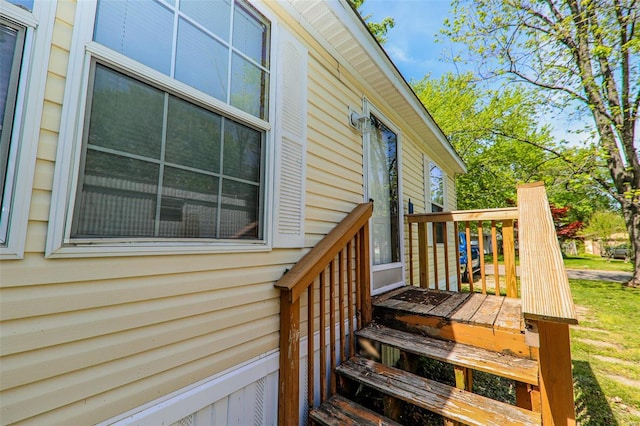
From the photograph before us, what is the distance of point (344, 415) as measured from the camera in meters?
1.79

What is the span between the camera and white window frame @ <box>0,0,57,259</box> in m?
0.97

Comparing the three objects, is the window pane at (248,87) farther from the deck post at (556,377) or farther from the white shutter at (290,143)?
the deck post at (556,377)

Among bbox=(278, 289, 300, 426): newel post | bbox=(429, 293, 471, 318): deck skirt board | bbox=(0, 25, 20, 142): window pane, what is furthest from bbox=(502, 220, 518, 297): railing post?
bbox=(0, 25, 20, 142): window pane

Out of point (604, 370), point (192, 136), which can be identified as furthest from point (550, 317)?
point (604, 370)

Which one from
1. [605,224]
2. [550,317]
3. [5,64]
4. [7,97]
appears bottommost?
[550,317]

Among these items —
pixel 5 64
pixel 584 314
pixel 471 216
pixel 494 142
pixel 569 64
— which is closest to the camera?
pixel 5 64

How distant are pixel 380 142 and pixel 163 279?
2970 millimetres

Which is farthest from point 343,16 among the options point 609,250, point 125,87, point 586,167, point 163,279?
point 609,250

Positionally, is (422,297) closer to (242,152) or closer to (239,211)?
(239,211)

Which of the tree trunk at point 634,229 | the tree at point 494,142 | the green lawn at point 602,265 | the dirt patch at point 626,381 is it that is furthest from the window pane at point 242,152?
the green lawn at point 602,265

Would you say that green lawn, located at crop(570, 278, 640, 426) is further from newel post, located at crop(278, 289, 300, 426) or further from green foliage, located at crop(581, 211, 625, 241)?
green foliage, located at crop(581, 211, 625, 241)

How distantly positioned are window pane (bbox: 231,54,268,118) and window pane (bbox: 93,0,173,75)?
0.42 m

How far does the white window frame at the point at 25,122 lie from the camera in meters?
0.97

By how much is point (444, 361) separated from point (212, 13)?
2824mm
